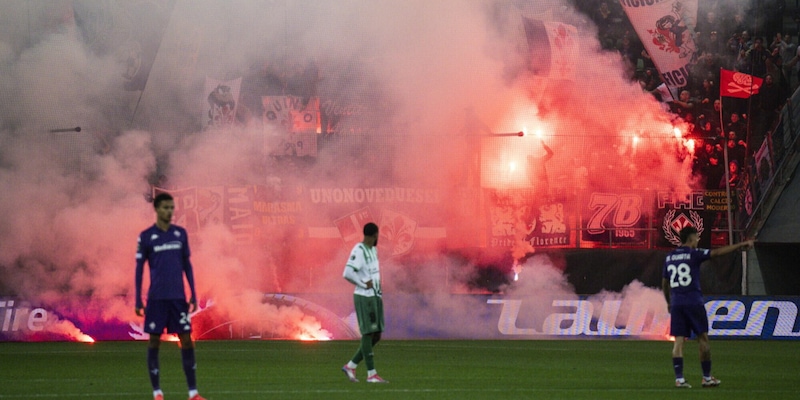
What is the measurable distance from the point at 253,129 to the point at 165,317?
13648 millimetres

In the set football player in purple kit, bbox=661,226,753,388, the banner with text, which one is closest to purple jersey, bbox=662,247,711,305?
football player in purple kit, bbox=661,226,753,388

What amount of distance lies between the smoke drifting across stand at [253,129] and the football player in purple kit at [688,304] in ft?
34.0

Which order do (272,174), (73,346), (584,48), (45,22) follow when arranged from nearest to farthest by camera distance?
(73,346), (45,22), (272,174), (584,48)

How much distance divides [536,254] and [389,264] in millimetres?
3281

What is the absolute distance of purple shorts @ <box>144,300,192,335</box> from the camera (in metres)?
10.0

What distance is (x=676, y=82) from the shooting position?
85.7 feet

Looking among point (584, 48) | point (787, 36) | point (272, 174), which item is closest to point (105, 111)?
point (272, 174)

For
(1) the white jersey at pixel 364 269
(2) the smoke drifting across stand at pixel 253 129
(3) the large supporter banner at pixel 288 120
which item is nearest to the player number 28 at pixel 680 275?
(1) the white jersey at pixel 364 269

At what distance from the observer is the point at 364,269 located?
12.4 metres

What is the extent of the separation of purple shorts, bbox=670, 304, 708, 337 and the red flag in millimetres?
13981

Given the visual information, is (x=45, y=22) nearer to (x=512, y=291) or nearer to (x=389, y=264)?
(x=389, y=264)

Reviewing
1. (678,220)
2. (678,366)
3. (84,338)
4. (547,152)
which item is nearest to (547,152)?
(547,152)

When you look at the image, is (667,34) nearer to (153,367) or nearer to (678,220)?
(678,220)

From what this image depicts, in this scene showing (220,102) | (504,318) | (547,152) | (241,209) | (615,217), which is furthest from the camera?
(615,217)
